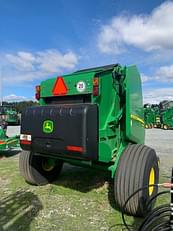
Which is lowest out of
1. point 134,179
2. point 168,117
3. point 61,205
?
point 61,205

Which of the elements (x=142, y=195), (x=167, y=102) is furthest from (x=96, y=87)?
(x=167, y=102)

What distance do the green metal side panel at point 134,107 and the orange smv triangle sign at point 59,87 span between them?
934 mm

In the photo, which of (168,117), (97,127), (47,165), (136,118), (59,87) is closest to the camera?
(97,127)

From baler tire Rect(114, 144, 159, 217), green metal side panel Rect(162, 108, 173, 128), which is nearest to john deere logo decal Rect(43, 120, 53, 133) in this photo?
baler tire Rect(114, 144, 159, 217)

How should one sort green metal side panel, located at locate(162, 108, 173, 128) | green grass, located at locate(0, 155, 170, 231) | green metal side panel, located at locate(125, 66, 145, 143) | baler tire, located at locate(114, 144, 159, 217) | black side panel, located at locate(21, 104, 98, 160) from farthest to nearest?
1. green metal side panel, located at locate(162, 108, 173, 128)
2. green metal side panel, located at locate(125, 66, 145, 143)
3. baler tire, located at locate(114, 144, 159, 217)
4. green grass, located at locate(0, 155, 170, 231)
5. black side panel, located at locate(21, 104, 98, 160)

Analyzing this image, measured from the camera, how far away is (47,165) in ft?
16.9

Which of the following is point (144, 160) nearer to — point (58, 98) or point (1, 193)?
point (58, 98)

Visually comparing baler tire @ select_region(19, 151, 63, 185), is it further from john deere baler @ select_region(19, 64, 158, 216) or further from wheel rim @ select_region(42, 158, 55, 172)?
john deere baler @ select_region(19, 64, 158, 216)

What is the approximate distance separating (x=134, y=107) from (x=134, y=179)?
4.28ft

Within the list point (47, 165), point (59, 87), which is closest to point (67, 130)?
point (59, 87)

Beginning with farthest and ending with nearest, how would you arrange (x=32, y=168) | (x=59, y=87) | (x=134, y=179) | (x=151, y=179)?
(x=32, y=168) → (x=59, y=87) → (x=151, y=179) → (x=134, y=179)

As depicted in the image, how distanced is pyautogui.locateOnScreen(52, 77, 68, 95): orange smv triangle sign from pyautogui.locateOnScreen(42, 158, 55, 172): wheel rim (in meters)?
1.59

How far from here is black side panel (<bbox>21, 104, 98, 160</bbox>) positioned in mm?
3232

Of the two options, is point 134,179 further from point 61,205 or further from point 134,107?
point 134,107
